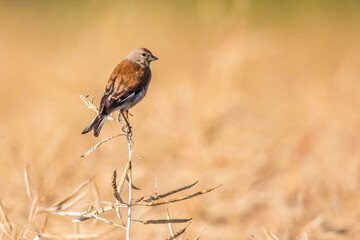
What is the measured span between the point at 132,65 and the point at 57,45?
31.0 feet

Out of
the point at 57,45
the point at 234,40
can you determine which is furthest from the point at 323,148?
the point at 57,45

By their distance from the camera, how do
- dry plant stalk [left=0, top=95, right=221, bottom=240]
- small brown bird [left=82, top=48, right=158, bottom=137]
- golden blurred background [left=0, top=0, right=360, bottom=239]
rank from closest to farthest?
dry plant stalk [left=0, top=95, right=221, bottom=240] < small brown bird [left=82, top=48, right=158, bottom=137] < golden blurred background [left=0, top=0, right=360, bottom=239]

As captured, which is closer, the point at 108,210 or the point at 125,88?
the point at 108,210

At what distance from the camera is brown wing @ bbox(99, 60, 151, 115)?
327cm

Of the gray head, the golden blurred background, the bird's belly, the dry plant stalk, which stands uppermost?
the golden blurred background

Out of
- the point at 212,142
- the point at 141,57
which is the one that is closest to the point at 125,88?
the point at 141,57

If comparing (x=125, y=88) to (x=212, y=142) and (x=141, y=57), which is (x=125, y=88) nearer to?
(x=141, y=57)

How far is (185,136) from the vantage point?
219 inches

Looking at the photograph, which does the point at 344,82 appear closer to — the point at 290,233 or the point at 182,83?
the point at 182,83

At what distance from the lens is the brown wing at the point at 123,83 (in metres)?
3.27

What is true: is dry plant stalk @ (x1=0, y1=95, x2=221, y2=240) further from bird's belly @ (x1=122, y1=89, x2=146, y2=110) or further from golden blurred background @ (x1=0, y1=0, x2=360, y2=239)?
golden blurred background @ (x1=0, y1=0, x2=360, y2=239)

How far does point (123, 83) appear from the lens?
11.3 feet

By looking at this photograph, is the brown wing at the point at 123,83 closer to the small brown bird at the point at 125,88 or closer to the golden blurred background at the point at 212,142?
the small brown bird at the point at 125,88

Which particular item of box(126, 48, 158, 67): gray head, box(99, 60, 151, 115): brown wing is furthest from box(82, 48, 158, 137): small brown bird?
box(126, 48, 158, 67): gray head
